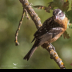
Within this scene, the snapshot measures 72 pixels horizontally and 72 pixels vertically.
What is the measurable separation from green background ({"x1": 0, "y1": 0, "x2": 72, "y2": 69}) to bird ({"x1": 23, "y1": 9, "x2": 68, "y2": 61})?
0.06 meters

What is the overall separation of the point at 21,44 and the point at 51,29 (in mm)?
260

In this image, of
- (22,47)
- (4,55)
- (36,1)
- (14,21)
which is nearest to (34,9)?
(36,1)

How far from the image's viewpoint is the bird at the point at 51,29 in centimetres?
69

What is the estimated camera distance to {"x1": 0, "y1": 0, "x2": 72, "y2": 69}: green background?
78 centimetres

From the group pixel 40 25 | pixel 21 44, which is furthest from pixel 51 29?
pixel 21 44

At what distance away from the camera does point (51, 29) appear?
27.8 inches

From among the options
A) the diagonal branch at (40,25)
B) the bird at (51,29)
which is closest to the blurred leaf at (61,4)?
the bird at (51,29)

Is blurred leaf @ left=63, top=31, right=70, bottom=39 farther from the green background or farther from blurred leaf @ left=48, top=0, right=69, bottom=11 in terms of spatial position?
blurred leaf @ left=48, top=0, right=69, bottom=11

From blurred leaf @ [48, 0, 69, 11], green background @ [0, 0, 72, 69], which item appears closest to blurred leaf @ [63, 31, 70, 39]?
green background @ [0, 0, 72, 69]

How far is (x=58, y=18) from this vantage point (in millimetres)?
717

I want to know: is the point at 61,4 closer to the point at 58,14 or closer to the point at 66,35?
the point at 58,14

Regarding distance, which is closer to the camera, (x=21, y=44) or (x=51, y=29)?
(x=51, y=29)

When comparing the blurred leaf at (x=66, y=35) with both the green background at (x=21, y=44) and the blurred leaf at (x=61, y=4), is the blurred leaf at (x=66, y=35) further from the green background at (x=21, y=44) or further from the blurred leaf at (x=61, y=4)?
the blurred leaf at (x=61, y=4)

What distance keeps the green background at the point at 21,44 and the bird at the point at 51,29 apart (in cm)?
6
